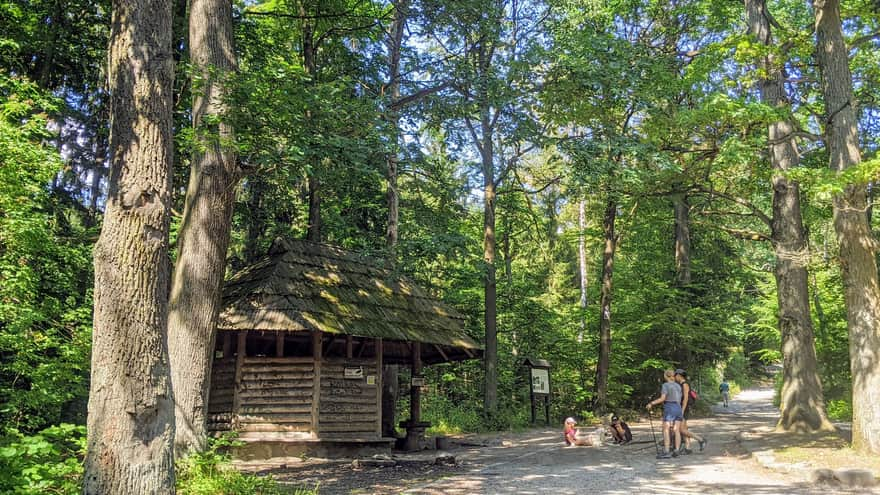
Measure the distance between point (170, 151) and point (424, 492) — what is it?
5376 mm

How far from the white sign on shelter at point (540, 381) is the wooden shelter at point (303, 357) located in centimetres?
644

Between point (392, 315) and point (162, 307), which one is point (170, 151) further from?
point (392, 315)

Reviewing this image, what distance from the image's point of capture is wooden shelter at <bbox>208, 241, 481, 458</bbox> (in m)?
12.9

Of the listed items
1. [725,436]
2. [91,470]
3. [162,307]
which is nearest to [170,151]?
[162,307]

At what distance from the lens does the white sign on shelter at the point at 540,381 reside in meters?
21.1

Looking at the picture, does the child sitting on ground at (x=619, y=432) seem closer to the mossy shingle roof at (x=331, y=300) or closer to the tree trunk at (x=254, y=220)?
the mossy shingle roof at (x=331, y=300)

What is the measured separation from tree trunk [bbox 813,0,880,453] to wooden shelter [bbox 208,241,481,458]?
840 cm

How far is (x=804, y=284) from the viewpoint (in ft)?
44.2

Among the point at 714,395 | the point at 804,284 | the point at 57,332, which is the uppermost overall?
the point at 804,284

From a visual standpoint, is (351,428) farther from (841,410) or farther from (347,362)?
(841,410)

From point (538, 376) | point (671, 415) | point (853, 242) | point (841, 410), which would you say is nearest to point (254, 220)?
point (538, 376)

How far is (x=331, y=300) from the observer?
13.7 m

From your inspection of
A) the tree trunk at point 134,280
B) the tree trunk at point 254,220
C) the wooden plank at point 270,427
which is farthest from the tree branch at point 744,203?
the tree trunk at point 254,220

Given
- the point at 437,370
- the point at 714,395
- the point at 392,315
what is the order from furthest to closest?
the point at 714,395, the point at 437,370, the point at 392,315
